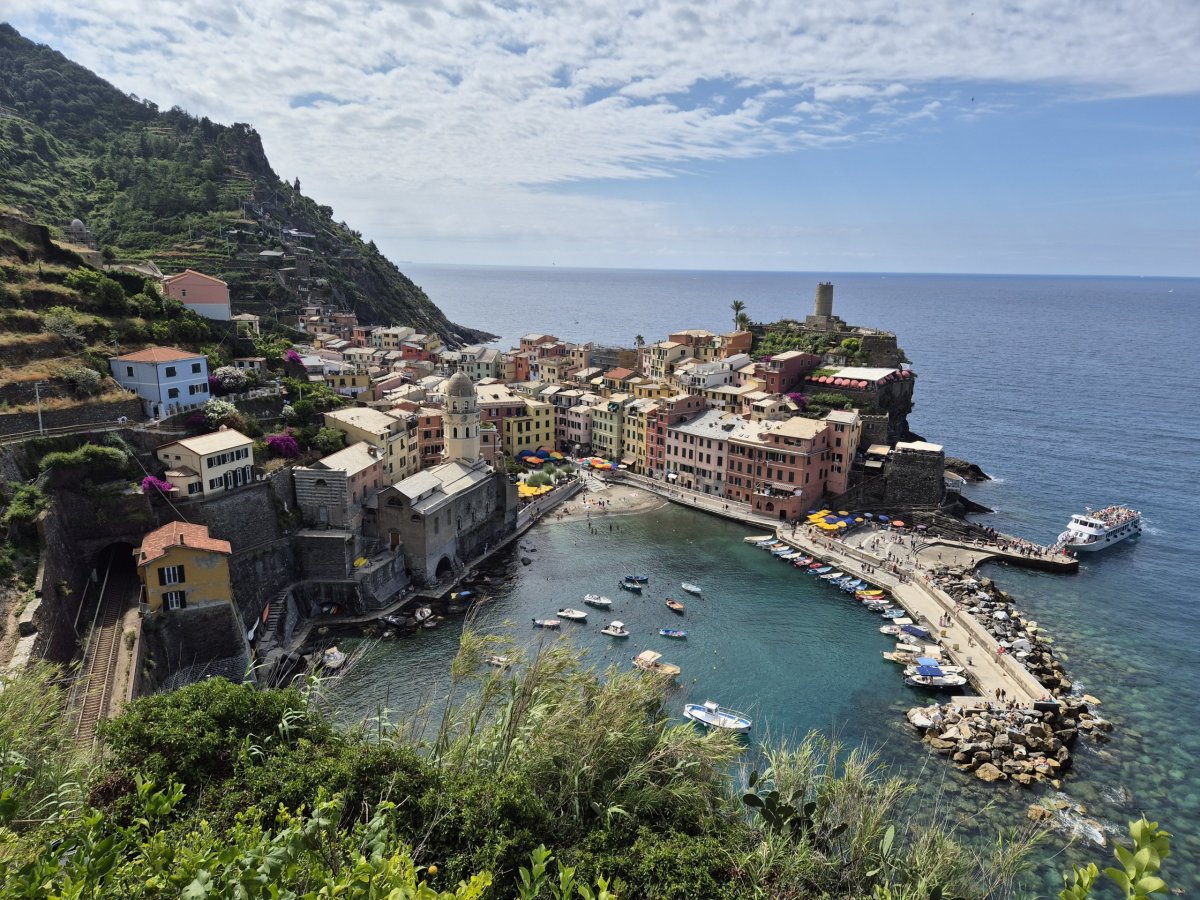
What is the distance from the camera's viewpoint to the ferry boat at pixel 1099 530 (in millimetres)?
57312

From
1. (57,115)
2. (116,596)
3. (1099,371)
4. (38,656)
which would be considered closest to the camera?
(38,656)

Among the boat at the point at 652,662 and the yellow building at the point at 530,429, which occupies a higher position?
the yellow building at the point at 530,429

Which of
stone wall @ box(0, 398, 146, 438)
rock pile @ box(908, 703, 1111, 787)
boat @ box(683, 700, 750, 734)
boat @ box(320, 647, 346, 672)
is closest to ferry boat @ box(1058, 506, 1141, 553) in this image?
rock pile @ box(908, 703, 1111, 787)

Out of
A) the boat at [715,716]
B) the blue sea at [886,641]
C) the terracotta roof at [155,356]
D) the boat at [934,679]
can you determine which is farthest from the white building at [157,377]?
the boat at [934,679]

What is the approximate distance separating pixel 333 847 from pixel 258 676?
92.3 feet

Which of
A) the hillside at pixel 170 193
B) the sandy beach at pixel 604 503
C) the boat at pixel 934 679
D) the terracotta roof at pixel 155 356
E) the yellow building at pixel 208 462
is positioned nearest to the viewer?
the boat at pixel 934 679

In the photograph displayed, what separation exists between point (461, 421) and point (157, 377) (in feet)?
68.0

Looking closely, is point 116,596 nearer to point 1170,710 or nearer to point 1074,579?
point 1170,710

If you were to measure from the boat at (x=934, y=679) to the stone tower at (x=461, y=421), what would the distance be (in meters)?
35.7

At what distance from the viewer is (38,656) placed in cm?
2819

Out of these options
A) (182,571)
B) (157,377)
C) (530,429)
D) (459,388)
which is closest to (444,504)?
(459,388)

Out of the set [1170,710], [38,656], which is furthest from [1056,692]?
[38,656]

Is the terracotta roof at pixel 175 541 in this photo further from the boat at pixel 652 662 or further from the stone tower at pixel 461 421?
the boat at pixel 652 662

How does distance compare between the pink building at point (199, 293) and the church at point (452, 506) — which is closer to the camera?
the church at point (452, 506)
